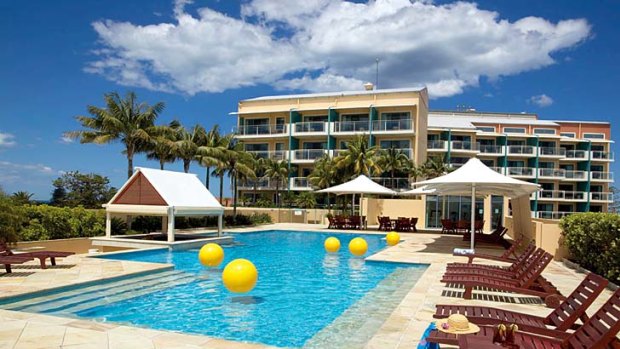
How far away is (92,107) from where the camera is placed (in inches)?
912

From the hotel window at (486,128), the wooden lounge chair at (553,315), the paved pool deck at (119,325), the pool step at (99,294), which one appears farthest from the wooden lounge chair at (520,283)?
the hotel window at (486,128)

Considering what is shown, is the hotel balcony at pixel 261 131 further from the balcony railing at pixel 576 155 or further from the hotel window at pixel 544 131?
the balcony railing at pixel 576 155

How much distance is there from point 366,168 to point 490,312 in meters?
27.1

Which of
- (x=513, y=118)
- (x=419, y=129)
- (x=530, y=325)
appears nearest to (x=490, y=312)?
(x=530, y=325)

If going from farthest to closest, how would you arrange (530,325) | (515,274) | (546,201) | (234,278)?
(546,201), (515,274), (234,278), (530,325)

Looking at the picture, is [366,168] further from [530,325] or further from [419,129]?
[530,325]

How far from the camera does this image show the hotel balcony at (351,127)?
4122 cm

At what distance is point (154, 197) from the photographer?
718 inches

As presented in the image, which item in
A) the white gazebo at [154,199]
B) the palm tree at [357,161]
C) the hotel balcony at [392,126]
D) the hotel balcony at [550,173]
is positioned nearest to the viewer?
the white gazebo at [154,199]

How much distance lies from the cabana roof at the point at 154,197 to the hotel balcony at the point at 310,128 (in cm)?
2351

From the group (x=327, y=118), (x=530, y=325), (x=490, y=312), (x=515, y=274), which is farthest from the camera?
(x=327, y=118)

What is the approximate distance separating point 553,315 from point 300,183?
36.8m

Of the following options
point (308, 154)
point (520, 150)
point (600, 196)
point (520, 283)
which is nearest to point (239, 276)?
point (520, 283)

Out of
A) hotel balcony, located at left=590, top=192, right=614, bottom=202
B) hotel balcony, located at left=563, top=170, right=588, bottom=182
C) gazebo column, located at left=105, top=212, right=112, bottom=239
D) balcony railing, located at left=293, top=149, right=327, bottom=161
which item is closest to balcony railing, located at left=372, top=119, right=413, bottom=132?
balcony railing, located at left=293, top=149, right=327, bottom=161
